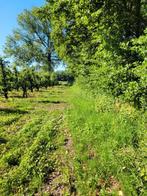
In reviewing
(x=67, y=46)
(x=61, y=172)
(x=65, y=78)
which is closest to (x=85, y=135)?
(x=61, y=172)

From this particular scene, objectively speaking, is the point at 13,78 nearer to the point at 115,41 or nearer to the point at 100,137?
the point at 115,41

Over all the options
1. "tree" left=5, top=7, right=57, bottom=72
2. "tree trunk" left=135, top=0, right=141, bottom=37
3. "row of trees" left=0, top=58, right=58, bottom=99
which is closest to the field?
"tree trunk" left=135, top=0, right=141, bottom=37

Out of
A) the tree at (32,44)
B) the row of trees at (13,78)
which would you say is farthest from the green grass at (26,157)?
the tree at (32,44)

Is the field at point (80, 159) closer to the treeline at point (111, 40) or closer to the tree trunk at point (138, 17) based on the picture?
the treeline at point (111, 40)

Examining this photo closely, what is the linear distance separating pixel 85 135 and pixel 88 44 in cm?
1380

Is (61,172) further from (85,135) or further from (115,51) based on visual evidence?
(115,51)

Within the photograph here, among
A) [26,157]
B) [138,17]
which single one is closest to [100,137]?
[26,157]

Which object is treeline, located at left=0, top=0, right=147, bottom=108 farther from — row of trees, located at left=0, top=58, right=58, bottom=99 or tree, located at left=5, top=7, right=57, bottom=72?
tree, located at left=5, top=7, right=57, bottom=72

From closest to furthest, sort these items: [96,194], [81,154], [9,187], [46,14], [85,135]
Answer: [96,194] < [9,187] < [81,154] < [85,135] < [46,14]

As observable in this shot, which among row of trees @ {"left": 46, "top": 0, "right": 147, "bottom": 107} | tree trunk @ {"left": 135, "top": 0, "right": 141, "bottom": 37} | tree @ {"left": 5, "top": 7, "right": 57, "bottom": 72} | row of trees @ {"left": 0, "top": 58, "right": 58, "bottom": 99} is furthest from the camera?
tree @ {"left": 5, "top": 7, "right": 57, "bottom": 72}

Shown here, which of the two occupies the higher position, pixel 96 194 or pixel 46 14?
pixel 46 14

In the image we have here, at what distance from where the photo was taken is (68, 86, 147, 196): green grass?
6149 millimetres

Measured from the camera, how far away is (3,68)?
29.7 metres

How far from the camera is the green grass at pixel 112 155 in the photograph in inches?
242
